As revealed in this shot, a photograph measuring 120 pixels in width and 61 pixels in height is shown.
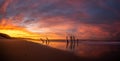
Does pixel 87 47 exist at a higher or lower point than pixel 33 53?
higher

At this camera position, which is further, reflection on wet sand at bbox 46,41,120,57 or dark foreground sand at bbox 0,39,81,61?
reflection on wet sand at bbox 46,41,120,57

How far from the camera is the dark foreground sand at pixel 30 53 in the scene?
5836 millimetres

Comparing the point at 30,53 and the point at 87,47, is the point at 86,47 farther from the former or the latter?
the point at 30,53

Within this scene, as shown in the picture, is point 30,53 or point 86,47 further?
point 86,47

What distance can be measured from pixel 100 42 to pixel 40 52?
2180 millimetres

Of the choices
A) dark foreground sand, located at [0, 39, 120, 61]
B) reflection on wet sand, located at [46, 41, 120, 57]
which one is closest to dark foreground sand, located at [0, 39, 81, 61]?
dark foreground sand, located at [0, 39, 120, 61]

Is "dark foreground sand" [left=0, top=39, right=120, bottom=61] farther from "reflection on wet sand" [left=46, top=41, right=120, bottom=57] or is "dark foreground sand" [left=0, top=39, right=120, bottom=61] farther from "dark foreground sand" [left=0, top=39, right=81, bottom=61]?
"reflection on wet sand" [left=46, top=41, right=120, bottom=57]

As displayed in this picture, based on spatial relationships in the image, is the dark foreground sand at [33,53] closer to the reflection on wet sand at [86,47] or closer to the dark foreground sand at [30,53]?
the dark foreground sand at [30,53]

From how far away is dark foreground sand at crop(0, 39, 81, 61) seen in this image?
5.84m

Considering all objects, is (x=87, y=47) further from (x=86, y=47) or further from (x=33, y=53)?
(x=33, y=53)

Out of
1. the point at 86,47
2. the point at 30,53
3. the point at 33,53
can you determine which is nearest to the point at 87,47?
the point at 86,47

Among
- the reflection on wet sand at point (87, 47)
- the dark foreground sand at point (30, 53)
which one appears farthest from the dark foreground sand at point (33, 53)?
the reflection on wet sand at point (87, 47)

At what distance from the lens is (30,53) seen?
619cm

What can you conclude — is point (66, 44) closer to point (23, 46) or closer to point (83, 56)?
point (83, 56)
